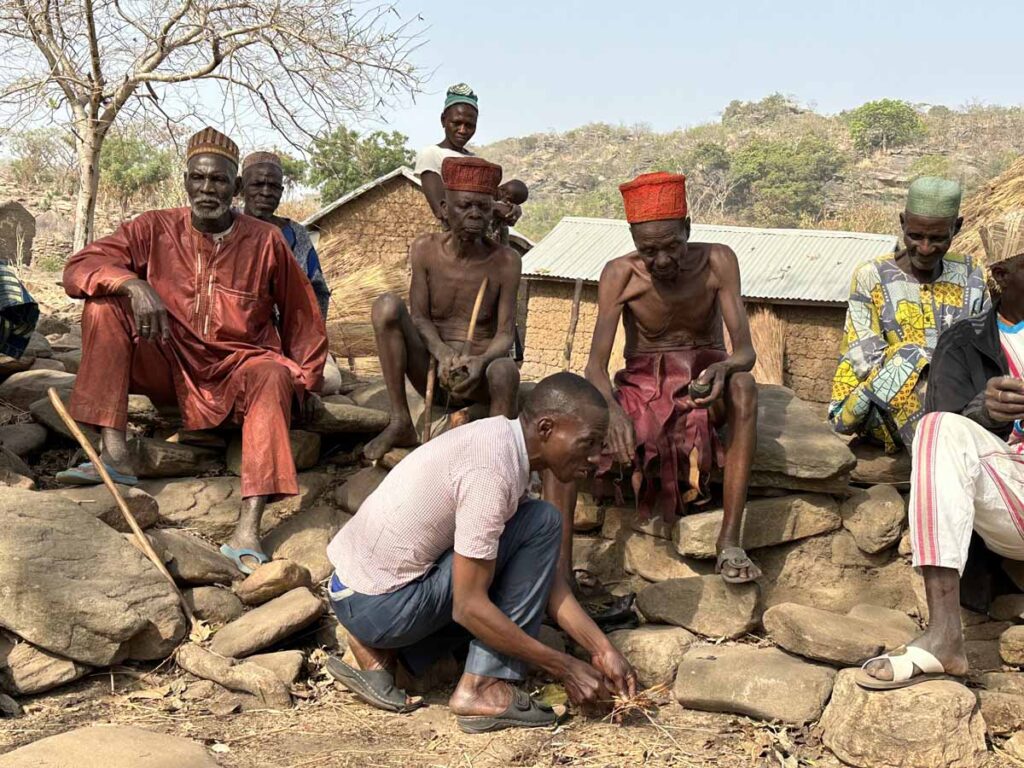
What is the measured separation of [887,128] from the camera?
37.8 meters

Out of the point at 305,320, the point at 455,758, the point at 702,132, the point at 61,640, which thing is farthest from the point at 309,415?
the point at 702,132

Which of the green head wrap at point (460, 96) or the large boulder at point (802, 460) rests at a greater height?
the green head wrap at point (460, 96)

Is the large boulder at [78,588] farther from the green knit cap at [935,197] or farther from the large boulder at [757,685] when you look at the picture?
the green knit cap at [935,197]

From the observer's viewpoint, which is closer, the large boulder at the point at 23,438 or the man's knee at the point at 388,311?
the man's knee at the point at 388,311

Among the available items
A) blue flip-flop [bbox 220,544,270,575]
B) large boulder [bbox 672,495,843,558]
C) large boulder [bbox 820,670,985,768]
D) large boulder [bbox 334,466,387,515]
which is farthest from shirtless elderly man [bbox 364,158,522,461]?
large boulder [bbox 820,670,985,768]

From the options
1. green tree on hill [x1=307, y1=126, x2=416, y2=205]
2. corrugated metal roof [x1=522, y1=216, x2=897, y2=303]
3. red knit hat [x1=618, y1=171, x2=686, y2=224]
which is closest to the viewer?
red knit hat [x1=618, y1=171, x2=686, y2=224]

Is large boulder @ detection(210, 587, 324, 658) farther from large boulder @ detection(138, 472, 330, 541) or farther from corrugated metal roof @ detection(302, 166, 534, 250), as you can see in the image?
corrugated metal roof @ detection(302, 166, 534, 250)

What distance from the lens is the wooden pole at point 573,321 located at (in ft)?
40.3

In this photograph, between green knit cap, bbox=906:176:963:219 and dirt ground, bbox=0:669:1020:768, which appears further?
green knit cap, bbox=906:176:963:219

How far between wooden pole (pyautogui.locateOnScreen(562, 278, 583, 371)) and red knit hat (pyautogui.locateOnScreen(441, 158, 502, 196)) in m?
7.33

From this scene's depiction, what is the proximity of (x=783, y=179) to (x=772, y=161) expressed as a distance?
0.89 metres

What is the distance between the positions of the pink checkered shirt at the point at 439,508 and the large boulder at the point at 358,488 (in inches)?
55.6

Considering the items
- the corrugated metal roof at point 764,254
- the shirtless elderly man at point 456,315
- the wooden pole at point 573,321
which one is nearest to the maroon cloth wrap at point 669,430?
the shirtless elderly man at point 456,315

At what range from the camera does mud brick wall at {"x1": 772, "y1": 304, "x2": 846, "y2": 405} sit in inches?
461
